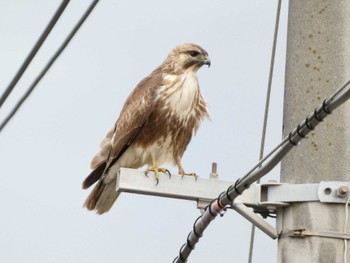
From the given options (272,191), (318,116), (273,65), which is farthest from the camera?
(273,65)

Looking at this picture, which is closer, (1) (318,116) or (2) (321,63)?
(1) (318,116)

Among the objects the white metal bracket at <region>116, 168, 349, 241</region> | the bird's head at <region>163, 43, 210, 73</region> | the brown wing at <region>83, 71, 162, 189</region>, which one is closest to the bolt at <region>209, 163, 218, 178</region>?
the white metal bracket at <region>116, 168, 349, 241</region>

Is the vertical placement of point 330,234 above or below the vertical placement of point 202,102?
below

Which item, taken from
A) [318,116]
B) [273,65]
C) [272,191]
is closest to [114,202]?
[273,65]

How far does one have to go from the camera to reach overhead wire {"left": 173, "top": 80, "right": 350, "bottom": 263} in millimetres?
4273

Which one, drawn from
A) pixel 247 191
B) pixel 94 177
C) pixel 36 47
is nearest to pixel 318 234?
pixel 247 191

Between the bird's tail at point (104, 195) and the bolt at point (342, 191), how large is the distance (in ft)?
13.6

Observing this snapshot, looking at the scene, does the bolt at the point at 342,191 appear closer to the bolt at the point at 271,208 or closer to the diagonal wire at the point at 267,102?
the bolt at the point at 271,208

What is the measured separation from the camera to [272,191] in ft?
18.3

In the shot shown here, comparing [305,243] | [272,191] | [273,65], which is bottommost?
[305,243]

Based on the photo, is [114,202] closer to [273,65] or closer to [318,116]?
[273,65]

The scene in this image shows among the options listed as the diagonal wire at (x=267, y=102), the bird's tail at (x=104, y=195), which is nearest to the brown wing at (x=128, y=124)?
the bird's tail at (x=104, y=195)

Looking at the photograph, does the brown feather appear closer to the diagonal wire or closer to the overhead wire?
the diagonal wire

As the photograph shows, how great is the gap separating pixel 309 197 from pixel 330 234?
233 millimetres
